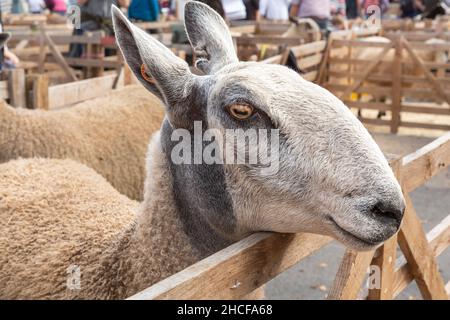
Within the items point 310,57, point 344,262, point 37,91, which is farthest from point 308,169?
point 310,57

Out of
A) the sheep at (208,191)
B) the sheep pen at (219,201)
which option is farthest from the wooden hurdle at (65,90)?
the sheep at (208,191)

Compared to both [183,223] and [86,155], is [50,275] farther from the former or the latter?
[86,155]

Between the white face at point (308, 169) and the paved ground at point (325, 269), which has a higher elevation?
the white face at point (308, 169)

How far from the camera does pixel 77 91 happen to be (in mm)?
6129

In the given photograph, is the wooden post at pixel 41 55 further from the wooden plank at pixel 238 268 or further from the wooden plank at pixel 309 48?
the wooden plank at pixel 238 268

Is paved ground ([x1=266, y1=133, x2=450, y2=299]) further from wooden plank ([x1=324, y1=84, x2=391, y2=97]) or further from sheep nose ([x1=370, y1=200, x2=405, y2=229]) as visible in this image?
wooden plank ([x1=324, y1=84, x2=391, y2=97])

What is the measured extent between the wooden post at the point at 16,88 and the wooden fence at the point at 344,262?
3459 millimetres

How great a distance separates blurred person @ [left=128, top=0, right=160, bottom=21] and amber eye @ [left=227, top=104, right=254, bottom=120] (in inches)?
353

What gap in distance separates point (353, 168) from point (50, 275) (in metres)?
1.31

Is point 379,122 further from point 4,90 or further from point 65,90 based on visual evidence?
point 4,90

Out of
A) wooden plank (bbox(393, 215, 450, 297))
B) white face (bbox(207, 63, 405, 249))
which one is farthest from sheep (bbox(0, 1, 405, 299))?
wooden plank (bbox(393, 215, 450, 297))

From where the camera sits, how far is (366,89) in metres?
11.2

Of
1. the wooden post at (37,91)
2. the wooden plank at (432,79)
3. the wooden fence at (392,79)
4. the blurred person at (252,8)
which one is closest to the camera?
the wooden post at (37,91)

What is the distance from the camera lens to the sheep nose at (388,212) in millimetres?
1903
